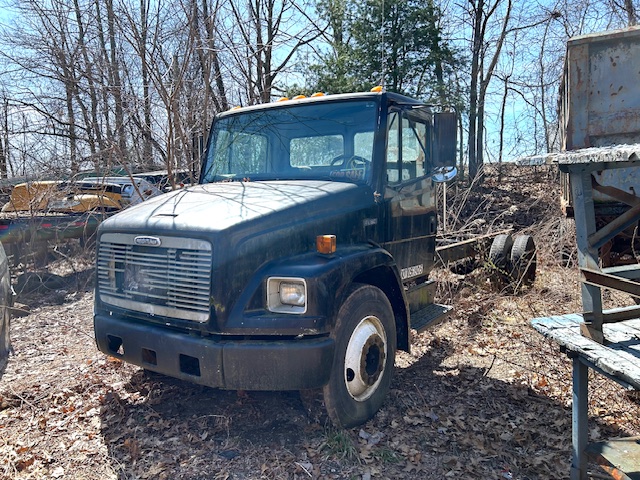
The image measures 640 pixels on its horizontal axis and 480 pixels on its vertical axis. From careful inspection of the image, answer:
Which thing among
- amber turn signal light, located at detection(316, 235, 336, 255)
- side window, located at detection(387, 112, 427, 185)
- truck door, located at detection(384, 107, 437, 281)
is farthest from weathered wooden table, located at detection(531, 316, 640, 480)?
side window, located at detection(387, 112, 427, 185)

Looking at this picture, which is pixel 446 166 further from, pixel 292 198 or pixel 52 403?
pixel 52 403

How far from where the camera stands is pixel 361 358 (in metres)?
3.54

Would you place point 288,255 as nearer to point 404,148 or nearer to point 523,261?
point 404,148

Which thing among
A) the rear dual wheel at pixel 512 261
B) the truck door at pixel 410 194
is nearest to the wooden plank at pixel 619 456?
the truck door at pixel 410 194

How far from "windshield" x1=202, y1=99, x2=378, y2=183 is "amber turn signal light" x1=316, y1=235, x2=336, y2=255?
2.69 ft

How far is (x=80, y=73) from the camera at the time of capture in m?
8.26

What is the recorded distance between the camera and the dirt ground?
10.6 feet

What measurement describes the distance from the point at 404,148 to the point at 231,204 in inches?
66.7

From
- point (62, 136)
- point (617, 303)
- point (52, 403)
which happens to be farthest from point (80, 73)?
point (617, 303)

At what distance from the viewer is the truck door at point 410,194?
4219 millimetres

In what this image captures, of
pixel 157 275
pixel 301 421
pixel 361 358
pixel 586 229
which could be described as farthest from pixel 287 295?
pixel 586 229

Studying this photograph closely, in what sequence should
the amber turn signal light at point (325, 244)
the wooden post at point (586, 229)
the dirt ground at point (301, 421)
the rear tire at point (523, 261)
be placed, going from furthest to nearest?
1. the rear tire at point (523, 261)
2. the amber turn signal light at point (325, 244)
3. the dirt ground at point (301, 421)
4. the wooden post at point (586, 229)

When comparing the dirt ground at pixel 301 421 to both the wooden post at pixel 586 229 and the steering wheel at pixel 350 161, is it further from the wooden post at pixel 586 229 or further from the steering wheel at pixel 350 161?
the steering wheel at pixel 350 161

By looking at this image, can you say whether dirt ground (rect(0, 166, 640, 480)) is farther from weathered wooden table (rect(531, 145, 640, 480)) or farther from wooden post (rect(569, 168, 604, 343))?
wooden post (rect(569, 168, 604, 343))
